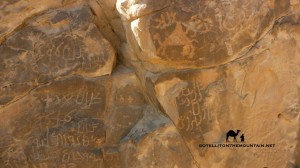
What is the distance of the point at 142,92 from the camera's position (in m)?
3.25

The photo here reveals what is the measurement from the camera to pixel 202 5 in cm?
286

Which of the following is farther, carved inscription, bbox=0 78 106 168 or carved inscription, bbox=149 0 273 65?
carved inscription, bbox=0 78 106 168

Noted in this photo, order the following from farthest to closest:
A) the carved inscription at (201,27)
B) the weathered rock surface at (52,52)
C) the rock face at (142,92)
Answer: the weathered rock surface at (52,52) → the rock face at (142,92) → the carved inscription at (201,27)

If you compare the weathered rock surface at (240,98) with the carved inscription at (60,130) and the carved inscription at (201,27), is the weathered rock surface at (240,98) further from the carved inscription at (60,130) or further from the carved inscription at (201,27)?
the carved inscription at (60,130)

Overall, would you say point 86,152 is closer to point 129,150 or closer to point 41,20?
point 129,150

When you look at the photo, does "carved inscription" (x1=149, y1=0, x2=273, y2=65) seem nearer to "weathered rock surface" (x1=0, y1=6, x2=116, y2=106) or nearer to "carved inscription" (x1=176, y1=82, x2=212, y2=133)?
"carved inscription" (x1=176, y1=82, x2=212, y2=133)

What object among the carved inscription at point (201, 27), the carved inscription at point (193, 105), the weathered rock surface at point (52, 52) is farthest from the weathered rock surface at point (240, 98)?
the weathered rock surface at point (52, 52)

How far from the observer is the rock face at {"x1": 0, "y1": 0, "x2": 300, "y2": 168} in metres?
2.99

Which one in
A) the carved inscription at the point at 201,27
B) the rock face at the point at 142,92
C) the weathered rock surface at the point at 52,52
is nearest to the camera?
the carved inscription at the point at 201,27

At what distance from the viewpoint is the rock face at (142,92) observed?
299cm

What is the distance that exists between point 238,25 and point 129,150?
123cm

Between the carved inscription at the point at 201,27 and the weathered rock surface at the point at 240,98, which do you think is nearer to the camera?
the carved inscription at the point at 201,27

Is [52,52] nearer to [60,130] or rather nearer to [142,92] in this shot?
[60,130]

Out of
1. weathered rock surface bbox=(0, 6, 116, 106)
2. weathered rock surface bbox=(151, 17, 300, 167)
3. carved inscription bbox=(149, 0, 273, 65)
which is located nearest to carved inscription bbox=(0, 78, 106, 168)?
weathered rock surface bbox=(0, 6, 116, 106)
